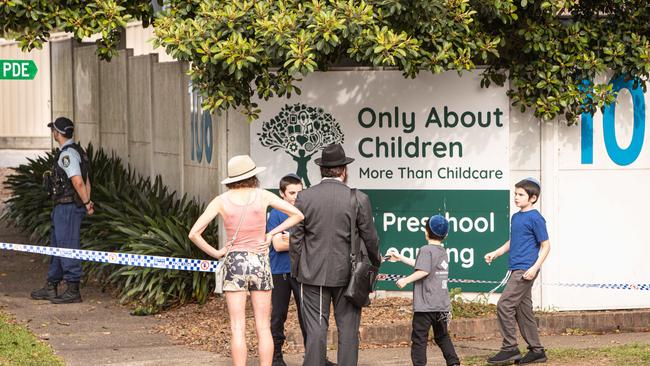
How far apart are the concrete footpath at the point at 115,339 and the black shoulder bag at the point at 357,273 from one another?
1.54 m

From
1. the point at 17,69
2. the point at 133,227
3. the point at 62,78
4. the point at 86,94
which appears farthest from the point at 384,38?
the point at 62,78

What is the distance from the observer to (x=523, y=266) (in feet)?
32.0

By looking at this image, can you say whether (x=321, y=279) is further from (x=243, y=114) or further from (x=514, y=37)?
(x=514, y=37)

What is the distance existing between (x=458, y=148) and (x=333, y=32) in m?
2.22

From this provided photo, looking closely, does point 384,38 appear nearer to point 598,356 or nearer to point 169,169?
point 598,356

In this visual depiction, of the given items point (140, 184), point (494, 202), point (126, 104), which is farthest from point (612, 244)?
point (126, 104)

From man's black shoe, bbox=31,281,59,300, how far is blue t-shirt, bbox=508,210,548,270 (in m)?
5.08

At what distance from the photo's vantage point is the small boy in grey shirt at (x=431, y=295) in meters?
9.09

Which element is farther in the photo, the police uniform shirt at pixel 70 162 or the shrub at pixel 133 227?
the police uniform shirt at pixel 70 162

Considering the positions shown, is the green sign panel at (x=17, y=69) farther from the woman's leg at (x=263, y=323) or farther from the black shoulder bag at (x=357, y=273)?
the black shoulder bag at (x=357, y=273)

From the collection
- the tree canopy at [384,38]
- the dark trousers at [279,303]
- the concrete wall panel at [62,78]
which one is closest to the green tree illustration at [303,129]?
the tree canopy at [384,38]

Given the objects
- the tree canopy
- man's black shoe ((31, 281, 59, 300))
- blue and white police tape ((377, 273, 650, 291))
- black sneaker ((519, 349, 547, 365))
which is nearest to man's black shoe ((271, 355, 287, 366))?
black sneaker ((519, 349, 547, 365))

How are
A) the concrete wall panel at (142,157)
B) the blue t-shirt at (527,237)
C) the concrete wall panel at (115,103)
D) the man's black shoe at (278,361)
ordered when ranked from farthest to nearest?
the concrete wall panel at (115,103), the concrete wall panel at (142,157), the blue t-shirt at (527,237), the man's black shoe at (278,361)

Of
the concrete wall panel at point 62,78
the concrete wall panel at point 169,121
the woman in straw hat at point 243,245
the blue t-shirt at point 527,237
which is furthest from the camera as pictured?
the concrete wall panel at point 62,78
